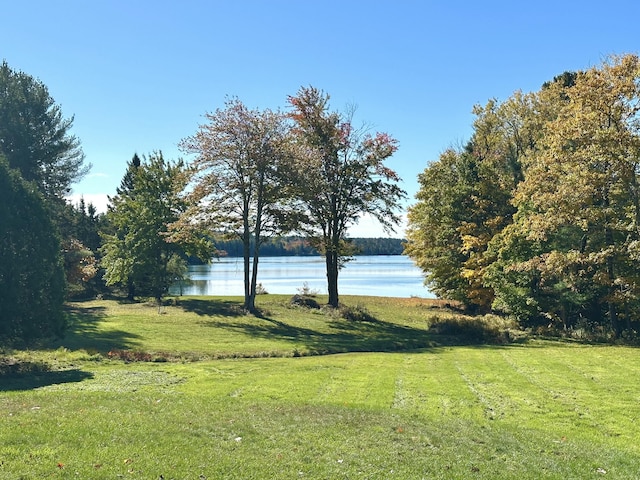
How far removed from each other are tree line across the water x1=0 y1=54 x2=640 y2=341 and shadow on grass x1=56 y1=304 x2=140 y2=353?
12.8 feet

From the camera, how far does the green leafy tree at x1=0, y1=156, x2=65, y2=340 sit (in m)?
14.0

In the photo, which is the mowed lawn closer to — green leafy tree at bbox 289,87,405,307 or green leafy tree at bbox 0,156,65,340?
Answer: green leafy tree at bbox 0,156,65,340

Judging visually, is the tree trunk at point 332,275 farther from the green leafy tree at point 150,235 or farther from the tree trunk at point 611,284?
the tree trunk at point 611,284

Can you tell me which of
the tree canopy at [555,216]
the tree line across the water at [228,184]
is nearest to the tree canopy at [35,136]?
the tree line across the water at [228,184]

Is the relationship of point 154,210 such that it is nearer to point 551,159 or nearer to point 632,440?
point 551,159

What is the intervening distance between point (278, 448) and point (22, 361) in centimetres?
1038

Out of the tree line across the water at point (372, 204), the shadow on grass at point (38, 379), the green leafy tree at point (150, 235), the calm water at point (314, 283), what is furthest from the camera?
the calm water at point (314, 283)

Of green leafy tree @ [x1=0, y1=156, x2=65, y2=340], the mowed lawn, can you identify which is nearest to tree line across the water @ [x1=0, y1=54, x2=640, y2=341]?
green leafy tree @ [x1=0, y1=156, x2=65, y2=340]

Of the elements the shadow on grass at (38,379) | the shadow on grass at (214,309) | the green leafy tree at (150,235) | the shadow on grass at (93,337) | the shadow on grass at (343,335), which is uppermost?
the green leafy tree at (150,235)

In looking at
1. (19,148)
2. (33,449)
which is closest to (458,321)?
(33,449)

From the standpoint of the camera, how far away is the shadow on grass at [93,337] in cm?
1871

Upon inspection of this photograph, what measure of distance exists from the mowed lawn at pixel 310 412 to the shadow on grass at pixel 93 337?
12 cm

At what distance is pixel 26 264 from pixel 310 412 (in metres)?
9.49

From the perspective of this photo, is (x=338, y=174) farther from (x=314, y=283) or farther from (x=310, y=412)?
(x=314, y=283)
